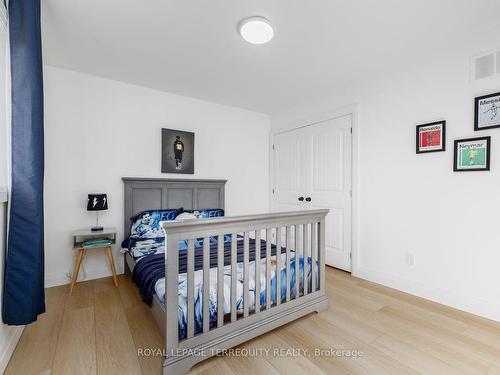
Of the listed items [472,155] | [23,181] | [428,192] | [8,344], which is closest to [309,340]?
[428,192]

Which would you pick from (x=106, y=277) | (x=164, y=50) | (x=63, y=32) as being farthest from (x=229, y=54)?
(x=106, y=277)

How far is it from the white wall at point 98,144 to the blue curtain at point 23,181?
1291 mm

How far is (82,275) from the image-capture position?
2.80 metres

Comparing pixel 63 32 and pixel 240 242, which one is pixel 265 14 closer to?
pixel 63 32

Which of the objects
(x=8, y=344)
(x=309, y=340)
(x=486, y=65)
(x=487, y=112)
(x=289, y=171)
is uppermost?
(x=486, y=65)

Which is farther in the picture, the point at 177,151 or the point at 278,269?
the point at 177,151

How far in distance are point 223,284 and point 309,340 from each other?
2.54 ft

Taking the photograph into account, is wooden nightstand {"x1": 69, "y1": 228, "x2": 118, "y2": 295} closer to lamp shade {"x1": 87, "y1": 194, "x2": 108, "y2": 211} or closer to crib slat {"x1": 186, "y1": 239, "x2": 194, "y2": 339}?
lamp shade {"x1": 87, "y1": 194, "x2": 108, "y2": 211}

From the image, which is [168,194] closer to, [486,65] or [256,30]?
[256,30]

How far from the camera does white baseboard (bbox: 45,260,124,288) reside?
265 cm

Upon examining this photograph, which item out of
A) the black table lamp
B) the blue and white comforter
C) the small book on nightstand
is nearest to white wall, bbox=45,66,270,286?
the black table lamp

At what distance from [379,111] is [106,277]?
12.2 feet

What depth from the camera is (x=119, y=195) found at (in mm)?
3000

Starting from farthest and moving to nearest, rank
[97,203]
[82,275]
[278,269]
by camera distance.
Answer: [82,275] → [97,203] → [278,269]
